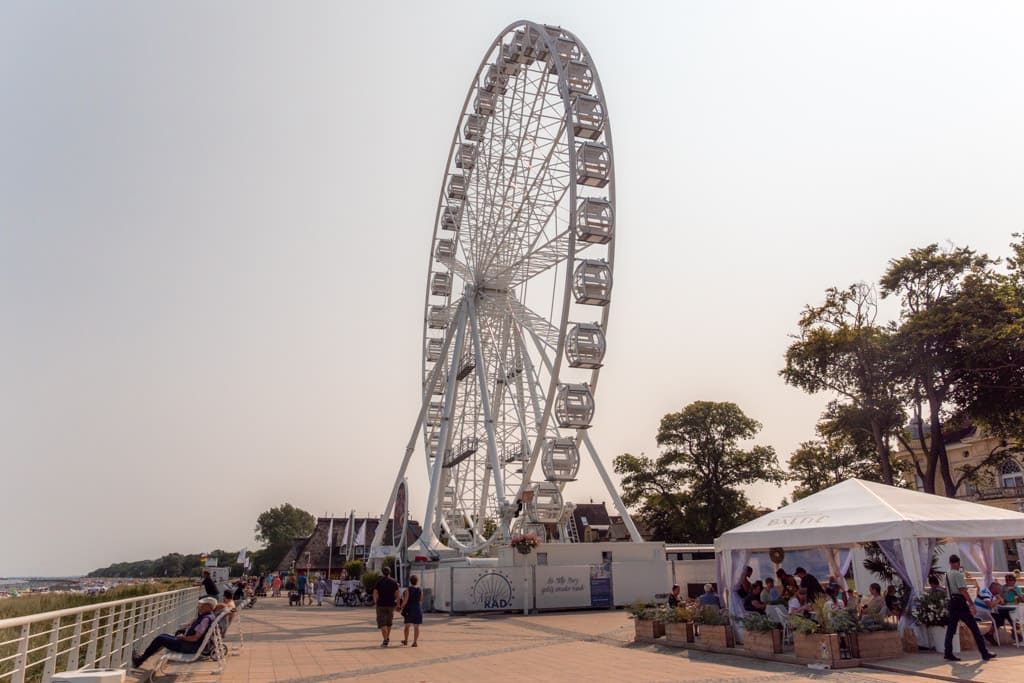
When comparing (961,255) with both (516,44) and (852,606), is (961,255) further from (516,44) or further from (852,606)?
(852,606)

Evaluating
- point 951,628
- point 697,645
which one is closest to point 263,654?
point 697,645

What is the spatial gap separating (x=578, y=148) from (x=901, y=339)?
14891mm

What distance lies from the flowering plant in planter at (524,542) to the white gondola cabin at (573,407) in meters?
3.73

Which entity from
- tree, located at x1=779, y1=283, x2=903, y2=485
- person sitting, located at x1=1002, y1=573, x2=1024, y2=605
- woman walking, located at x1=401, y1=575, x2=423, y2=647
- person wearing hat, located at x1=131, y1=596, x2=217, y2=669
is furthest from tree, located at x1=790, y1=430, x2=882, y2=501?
person wearing hat, located at x1=131, y1=596, x2=217, y2=669

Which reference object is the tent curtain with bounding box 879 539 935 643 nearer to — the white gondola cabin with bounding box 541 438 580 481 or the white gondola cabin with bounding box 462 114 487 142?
the white gondola cabin with bounding box 541 438 580 481

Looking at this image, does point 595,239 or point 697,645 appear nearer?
point 697,645

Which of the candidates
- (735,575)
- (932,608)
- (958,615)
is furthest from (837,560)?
(958,615)

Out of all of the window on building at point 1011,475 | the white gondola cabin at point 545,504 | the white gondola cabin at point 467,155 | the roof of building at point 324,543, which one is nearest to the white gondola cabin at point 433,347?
the white gondola cabin at point 467,155

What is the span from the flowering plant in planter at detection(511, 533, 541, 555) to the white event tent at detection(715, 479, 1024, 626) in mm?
9894

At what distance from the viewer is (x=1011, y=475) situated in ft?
154

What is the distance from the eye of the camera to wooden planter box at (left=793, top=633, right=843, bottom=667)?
34.9ft

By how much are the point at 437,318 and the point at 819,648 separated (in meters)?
29.3

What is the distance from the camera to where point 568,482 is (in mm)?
26344

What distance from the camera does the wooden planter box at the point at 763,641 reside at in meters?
11.8
